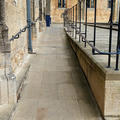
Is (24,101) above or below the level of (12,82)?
below

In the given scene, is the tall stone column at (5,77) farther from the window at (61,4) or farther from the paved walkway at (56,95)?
the window at (61,4)

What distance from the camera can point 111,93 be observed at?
2.87 metres

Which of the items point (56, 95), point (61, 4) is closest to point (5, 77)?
point (56, 95)

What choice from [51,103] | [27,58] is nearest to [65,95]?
[51,103]

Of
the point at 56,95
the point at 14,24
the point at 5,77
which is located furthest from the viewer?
the point at 14,24

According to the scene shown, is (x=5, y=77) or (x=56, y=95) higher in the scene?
(x=5, y=77)

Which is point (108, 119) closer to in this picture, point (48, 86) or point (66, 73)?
point (48, 86)

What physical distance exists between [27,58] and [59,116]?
380cm

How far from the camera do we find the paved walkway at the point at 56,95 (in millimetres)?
3174

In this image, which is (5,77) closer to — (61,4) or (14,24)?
(14,24)

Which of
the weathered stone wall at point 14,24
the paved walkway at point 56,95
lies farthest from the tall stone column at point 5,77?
the weathered stone wall at point 14,24

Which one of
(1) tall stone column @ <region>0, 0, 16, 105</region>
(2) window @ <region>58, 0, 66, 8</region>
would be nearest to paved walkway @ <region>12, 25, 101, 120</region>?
(1) tall stone column @ <region>0, 0, 16, 105</region>

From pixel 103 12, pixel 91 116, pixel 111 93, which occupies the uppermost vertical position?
pixel 103 12

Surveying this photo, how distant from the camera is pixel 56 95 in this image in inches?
152
